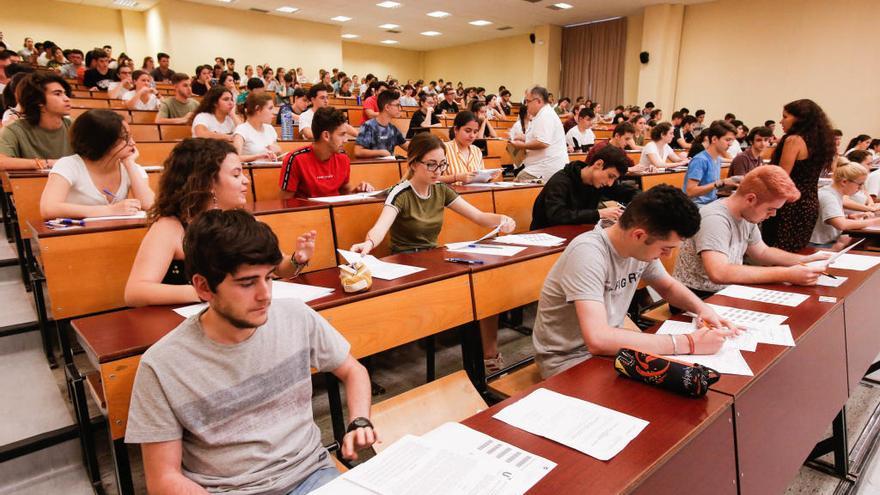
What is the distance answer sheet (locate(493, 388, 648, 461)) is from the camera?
960 millimetres

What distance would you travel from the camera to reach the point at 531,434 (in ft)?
3.29

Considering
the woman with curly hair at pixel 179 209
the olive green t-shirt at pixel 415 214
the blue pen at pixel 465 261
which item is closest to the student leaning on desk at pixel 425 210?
the olive green t-shirt at pixel 415 214

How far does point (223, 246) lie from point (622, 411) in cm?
89

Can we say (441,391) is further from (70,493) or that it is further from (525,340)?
(525,340)

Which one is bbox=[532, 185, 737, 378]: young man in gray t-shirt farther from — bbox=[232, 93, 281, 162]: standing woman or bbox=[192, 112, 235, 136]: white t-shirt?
bbox=[192, 112, 235, 136]: white t-shirt

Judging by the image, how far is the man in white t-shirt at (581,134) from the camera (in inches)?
244

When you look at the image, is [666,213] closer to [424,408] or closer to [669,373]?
[669,373]

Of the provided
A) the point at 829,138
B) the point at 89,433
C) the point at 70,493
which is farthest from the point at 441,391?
the point at 829,138

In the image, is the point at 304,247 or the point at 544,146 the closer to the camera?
the point at 304,247

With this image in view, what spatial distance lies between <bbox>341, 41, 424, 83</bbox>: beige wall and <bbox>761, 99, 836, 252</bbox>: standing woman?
1584 centimetres

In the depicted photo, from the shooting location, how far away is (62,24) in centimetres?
1236

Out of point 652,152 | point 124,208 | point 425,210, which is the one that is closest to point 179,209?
point 124,208

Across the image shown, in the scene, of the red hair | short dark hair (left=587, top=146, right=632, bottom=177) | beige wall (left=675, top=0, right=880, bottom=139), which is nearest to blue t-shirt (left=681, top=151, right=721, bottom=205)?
short dark hair (left=587, top=146, right=632, bottom=177)

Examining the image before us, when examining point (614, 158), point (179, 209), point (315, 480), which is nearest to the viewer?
point (315, 480)
